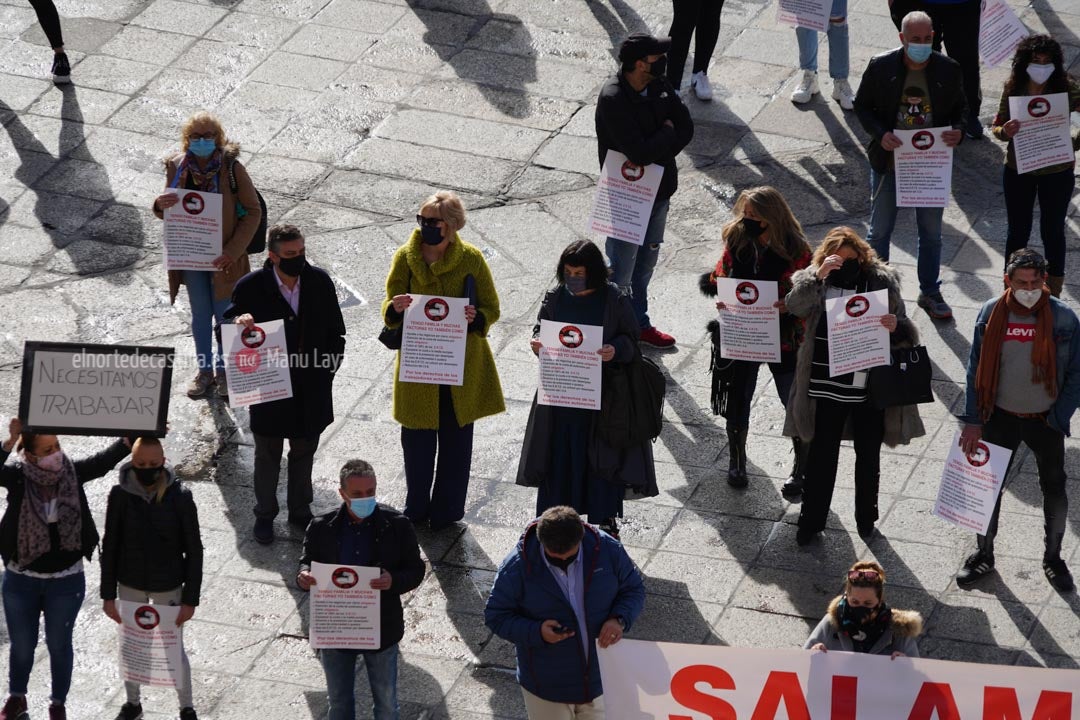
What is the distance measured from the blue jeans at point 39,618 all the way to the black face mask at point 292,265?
1.95 metres

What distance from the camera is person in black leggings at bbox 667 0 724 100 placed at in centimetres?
1401

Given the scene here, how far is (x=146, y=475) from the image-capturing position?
26.4ft

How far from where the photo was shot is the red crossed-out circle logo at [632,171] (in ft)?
35.5

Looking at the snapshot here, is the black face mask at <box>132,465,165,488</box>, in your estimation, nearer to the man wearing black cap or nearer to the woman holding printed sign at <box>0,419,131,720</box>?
the woman holding printed sign at <box>0,419,131,720</box>

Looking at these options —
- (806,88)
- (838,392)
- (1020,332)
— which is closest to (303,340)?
(838,392)

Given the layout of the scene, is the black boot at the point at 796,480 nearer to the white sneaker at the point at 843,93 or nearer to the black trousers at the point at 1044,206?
the black trousers at the point at 1044,206

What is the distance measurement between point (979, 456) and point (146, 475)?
12.9ft

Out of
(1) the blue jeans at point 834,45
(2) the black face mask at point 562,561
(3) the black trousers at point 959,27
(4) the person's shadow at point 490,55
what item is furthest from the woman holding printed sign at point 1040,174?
(2) the black face mask at point 562,561

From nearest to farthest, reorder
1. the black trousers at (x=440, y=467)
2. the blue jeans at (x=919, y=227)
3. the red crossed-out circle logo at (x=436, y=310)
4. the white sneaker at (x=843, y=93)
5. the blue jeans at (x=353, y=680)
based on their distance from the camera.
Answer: the blue jeans at (x=353, y=680) < the red crossed-out circle logo at (x=436, y=310) < the black trousers at (x=440, y=467) < the blue jeans at (x=919, y=227) < the white sneaker at (x=843, y=93)

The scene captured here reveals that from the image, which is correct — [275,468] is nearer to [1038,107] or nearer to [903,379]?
[903,379]

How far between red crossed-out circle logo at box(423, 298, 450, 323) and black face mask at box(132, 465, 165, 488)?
1801mm

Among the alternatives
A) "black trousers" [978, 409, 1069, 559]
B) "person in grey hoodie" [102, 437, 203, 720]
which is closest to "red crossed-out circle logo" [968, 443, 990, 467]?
"black trousers" [978, 409, 1069, 559]

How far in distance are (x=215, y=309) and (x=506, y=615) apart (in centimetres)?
443

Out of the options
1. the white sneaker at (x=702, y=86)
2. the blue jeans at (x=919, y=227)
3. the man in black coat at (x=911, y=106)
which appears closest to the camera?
the man in black coat at (x=911, y=106)
